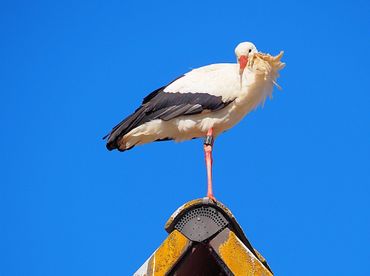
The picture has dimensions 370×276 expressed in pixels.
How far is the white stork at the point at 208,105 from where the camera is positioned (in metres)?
8.50

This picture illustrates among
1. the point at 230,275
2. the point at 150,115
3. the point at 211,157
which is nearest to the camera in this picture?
the point at 230,275

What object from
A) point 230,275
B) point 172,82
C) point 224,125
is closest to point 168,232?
point 230,275

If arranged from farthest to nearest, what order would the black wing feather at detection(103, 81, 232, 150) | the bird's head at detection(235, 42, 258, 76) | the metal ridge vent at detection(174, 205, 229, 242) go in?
the bird's head at detection(235, 42, 258, 76), the black wing feather at detection(103, 81, 232, 150), the metal ridge vent at detection(174, 205, 229, 242)

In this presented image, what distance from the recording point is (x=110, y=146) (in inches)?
345

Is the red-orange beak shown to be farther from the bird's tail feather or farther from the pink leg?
the bird's tail feather

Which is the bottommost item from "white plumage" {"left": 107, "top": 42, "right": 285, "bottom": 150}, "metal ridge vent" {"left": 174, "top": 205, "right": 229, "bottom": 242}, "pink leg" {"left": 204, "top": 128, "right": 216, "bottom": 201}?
"metal ridge vent" {"left": 174, "top": 205, "right": 229, "bottom": 242}

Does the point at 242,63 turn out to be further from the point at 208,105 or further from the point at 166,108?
the point at 166,108

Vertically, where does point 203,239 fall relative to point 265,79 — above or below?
below

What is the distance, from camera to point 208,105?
8453 millimetres

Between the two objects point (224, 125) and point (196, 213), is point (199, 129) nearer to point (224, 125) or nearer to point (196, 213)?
point (224, 125)

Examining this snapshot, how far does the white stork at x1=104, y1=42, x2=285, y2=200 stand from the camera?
8.50m

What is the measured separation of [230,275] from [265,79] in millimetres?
3671

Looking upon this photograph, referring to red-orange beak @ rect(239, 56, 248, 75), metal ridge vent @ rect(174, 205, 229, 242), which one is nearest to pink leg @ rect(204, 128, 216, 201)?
red-orange beak @ rect(239, 56, 248, 75)

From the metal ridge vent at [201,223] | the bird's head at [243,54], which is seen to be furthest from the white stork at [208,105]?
the metal ridge vent at [201,223]
